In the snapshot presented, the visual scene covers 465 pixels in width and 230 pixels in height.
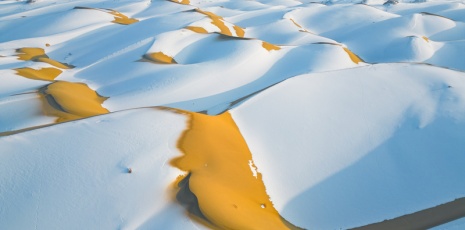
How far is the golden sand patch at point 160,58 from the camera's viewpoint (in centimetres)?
2255

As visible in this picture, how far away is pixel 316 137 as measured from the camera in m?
12.3

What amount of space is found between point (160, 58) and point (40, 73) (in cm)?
657

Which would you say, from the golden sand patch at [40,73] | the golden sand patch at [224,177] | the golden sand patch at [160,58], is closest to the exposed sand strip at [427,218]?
the golden sand patch at [224,177]

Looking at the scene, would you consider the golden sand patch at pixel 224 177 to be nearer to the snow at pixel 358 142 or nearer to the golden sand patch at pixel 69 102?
the snow at pixel 358 142

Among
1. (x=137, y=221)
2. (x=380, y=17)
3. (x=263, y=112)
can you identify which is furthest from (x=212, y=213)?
(x=380, y=17)

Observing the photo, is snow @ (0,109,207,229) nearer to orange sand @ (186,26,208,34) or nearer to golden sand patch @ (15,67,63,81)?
golden sand patch @ (15,67,63,81)

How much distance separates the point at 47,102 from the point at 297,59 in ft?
45.2

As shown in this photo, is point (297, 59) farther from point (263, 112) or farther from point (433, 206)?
point (433, 206)

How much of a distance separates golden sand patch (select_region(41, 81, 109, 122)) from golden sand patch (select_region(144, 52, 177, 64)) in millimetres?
4997

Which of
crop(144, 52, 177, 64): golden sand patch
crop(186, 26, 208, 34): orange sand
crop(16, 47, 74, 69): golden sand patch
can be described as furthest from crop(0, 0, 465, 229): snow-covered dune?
crop(186, 26, 208, 34): orange sand

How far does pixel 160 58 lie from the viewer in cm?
2306

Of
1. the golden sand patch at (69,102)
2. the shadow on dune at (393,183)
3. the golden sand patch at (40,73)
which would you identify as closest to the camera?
the shadow on dune at (393,183)

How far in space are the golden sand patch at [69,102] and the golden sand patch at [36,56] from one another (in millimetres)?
6590

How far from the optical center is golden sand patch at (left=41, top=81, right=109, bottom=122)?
14.1 meters
